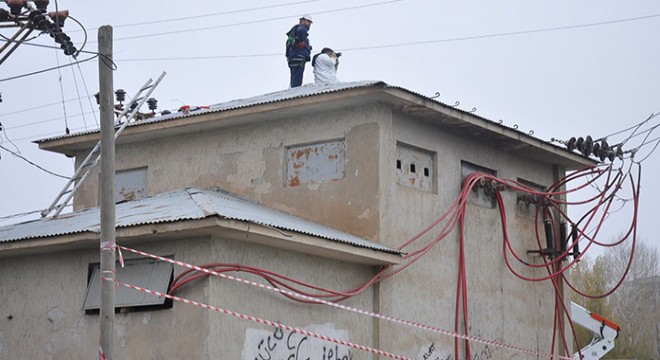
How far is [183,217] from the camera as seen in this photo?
13.0m

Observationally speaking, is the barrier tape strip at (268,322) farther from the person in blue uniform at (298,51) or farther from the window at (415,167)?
the person in blue uniform at (298,51)

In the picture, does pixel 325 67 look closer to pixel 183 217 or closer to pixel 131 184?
pixel 131 184

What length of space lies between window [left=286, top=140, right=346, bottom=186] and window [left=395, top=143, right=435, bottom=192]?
3.14 feet

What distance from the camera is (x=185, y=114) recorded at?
59.0 ft

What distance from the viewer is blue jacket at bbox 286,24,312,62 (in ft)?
65.8

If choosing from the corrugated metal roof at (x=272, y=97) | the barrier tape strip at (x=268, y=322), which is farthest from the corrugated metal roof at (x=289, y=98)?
the barrier tape strip at (x=268, y=322)

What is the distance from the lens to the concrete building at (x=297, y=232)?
13383 mm

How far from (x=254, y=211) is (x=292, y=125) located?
2.31 meters

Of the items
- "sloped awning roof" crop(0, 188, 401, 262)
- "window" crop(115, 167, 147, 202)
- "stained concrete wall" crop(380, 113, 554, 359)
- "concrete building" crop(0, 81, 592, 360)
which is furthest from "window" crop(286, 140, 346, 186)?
"window" crop(115, 167, 147, 202)

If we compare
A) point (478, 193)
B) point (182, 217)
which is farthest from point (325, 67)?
point (182, 217)

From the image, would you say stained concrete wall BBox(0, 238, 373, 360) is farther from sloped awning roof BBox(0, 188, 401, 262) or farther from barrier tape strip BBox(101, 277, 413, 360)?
sloped awning roof BBox(0, 188, 401, 262)

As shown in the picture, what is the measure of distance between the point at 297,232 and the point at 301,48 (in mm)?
7575

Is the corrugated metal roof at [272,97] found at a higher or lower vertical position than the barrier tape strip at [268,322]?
higher

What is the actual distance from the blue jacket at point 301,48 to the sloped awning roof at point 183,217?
14.5 ft
